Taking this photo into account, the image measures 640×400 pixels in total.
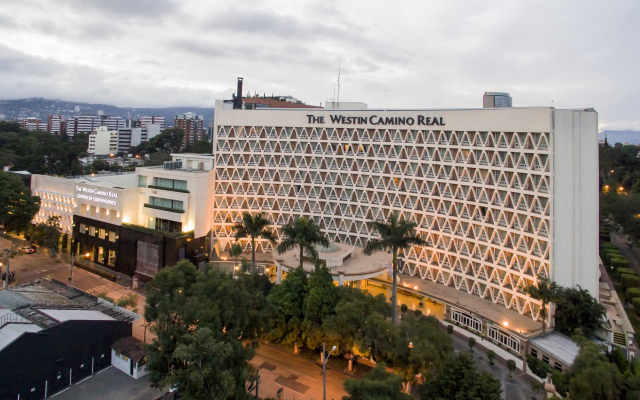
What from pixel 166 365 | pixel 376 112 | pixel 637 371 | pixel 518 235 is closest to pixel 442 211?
pixel 518 235

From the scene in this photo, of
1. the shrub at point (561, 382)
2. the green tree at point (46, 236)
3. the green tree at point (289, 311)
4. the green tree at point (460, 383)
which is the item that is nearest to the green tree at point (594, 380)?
the shrub at point (561, 382)

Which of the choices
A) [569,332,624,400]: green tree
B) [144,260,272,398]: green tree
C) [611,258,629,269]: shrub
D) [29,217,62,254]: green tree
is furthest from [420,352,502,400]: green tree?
[29,217,62,254]: green tree

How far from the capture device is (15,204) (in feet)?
232

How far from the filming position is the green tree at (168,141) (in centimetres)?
15862

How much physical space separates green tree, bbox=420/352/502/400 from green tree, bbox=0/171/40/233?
74211 mm

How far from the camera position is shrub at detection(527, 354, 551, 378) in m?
35.8

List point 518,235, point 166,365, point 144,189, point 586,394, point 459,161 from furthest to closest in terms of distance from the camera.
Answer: point 144,189, point 459,161, point 518,235, point 166,365, point 586,394

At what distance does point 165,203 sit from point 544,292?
53.5 m

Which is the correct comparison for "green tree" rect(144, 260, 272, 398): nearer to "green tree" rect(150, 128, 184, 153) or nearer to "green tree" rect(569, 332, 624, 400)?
"green tree" rect(569, 332, 624, 400)

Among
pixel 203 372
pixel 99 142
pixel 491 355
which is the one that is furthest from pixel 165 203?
pixel 99 142

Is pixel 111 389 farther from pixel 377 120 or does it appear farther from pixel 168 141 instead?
pixel 168 141

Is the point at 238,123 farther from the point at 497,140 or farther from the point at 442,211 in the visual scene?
the point at 497,140

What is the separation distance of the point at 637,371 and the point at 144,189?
65.6 m

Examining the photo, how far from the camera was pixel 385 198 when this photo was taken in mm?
60500
